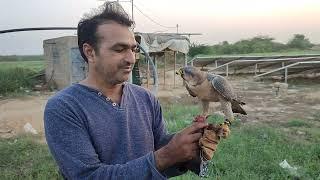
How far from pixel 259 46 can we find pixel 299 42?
10934 millimetres

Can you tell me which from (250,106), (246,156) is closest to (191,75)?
(246,156)

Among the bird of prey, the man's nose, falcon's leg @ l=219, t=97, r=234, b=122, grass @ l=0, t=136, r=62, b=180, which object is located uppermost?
the man's nose

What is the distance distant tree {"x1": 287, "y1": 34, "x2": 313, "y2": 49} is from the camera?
174 feet

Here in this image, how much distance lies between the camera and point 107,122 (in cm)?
178

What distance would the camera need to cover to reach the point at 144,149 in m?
1.91

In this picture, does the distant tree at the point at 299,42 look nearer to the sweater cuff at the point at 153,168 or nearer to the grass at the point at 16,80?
the grass at the point at 16,80

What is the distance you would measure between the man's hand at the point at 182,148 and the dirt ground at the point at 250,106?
5762mm

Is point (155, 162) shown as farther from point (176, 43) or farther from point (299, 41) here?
point (299, 41)

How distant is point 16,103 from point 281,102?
744 cm

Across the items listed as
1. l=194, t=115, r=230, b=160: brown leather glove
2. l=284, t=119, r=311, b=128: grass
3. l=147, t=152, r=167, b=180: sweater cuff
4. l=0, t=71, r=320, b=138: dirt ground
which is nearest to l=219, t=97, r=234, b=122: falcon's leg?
l=194, t=115, r=230, b=160: brown leather glove

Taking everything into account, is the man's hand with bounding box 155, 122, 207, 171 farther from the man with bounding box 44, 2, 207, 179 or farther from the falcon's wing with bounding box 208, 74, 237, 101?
the falcon's wing with bounding box 208, 74, 237, 101

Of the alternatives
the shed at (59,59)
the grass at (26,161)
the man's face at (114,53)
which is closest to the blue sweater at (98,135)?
the man's face at (114,53)

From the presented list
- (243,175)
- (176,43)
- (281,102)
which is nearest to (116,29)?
(243,175)

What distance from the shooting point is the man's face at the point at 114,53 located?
175 cm
